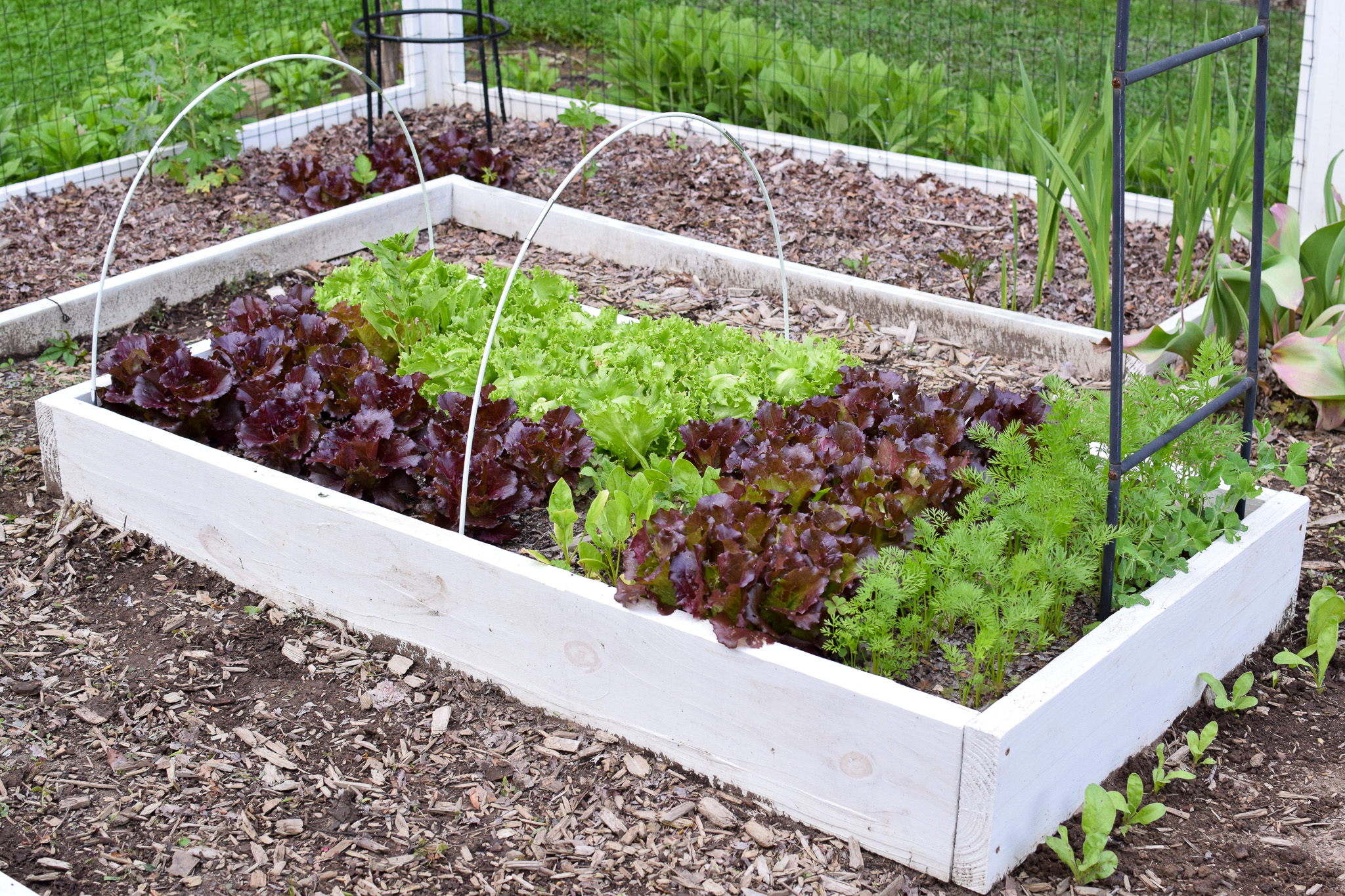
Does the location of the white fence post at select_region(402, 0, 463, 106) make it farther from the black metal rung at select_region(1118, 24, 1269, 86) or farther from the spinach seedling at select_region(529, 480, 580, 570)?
the black metal rung at select_region(1118, 24, 1269, 86)

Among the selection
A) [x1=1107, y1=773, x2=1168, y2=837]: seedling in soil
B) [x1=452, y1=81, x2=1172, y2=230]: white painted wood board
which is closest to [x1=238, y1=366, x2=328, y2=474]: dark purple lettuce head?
[x1=1107, y1=773, x2=1168, y2=837]: seedling in soil

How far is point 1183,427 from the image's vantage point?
2.75 metres

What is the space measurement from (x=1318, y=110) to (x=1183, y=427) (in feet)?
8.68

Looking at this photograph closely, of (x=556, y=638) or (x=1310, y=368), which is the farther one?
(x=1310, y=368)

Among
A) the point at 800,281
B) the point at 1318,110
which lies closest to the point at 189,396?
the point at 800,281

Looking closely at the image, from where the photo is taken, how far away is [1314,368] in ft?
12.4

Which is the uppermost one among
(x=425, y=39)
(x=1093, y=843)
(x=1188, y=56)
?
(x=1188, y=56)

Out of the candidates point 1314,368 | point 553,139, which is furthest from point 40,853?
point 553,139

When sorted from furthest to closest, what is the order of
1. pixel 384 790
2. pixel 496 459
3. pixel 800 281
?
1. pixel 800 281
2. pixel 496 459
3. pixel 384 790

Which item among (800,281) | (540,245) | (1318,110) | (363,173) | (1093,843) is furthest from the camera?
(363,173)

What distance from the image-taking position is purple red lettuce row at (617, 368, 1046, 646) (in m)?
2.57

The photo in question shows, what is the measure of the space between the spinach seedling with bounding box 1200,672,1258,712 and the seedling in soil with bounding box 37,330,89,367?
380 cm

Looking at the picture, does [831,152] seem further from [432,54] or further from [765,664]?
[765,664]

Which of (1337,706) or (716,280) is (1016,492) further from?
(716,280)
